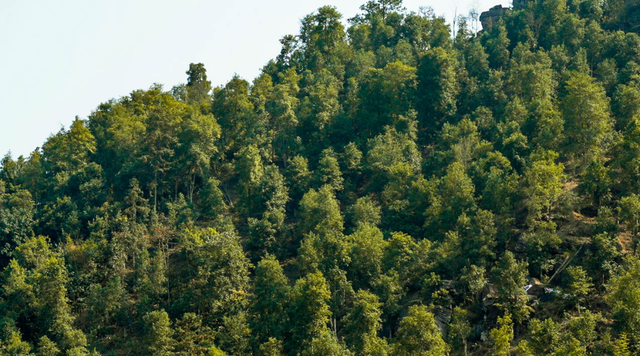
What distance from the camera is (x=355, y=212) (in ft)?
193

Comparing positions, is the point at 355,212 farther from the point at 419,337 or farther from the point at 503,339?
the point at 503,339

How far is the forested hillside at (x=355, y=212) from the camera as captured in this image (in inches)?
1781

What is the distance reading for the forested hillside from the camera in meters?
45.2

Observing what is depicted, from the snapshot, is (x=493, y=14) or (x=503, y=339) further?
(x=493, y=14)

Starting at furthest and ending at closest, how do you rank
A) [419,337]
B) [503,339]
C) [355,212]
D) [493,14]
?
[493,14] → [355,212] → [419,337] → [503,339]

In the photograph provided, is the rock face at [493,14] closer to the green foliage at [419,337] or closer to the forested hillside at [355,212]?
the forested hillside at [355,212]

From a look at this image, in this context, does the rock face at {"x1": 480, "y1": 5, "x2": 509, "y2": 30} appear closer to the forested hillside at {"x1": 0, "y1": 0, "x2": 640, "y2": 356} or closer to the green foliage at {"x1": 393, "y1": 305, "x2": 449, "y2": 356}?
the forested hillside at {"x1": 0, "y1": 0, "x2": 640, "y2": 356}

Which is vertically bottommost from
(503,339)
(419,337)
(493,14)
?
(503,339)

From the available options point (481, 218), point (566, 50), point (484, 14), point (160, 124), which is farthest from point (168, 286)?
point (484, 14)

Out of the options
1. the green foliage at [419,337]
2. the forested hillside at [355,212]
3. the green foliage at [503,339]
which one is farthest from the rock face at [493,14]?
the green foliage at [419,337]

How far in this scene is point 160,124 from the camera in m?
69.5

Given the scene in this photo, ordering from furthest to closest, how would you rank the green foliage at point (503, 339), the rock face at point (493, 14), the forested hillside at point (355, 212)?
the rock face at point (493, 14)
the forested hillside at point (355, 212)
the green foliage at point (503, 339)

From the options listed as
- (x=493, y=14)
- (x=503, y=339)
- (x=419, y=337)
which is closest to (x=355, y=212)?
(x=419, y=337)

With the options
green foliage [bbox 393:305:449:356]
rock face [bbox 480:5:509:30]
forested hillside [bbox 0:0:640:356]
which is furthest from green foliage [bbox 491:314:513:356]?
rock face [bbox 480:5:509:30]
